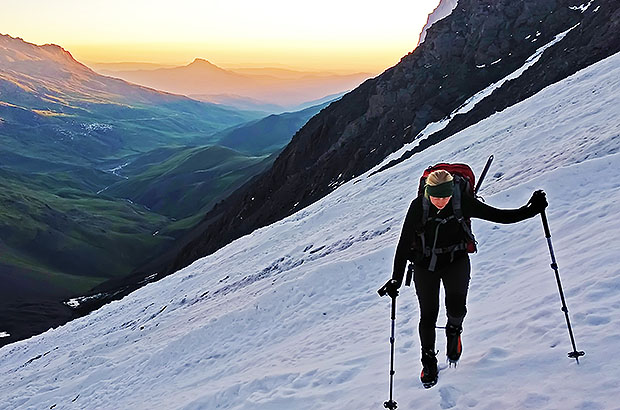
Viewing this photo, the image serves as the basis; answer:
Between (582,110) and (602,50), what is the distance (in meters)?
17.6

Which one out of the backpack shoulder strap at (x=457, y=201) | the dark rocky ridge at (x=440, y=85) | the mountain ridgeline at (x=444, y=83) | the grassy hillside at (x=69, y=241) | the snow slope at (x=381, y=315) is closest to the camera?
the backpack shoulder strap at (x=457, y=201)

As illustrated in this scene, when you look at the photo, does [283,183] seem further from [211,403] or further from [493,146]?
[211,403]

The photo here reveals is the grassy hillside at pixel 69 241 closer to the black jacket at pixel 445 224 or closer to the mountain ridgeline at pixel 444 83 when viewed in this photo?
the mountain ridgeline at pixel 444 83

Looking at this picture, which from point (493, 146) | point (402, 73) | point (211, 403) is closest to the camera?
point (211, 403)

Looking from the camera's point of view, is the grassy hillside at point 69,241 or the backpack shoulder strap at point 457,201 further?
the grassy hillside at point 69,241

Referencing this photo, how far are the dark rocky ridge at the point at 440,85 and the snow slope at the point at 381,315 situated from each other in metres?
11.0

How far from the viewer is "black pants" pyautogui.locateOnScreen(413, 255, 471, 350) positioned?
21.0ft

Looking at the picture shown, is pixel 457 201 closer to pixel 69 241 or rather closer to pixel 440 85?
pixel 440 85

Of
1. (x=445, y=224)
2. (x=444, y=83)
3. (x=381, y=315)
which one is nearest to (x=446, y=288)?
(x=445, y=224)

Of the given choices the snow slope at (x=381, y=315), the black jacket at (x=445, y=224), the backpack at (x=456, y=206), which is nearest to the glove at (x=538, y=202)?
the black jacket at (x=445, y=224)

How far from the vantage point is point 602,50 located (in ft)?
115

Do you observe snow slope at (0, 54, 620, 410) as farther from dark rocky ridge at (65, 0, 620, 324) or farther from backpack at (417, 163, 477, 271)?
dark rocky ridge at (65, 0, 620, 324)

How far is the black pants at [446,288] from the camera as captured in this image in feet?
21.0

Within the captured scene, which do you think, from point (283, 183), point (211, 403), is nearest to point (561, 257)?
point (211, 403)
